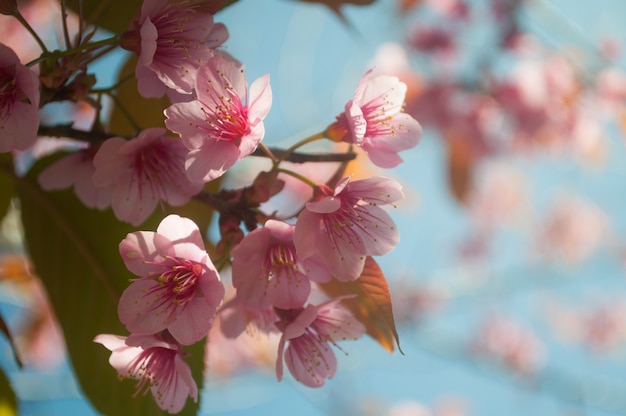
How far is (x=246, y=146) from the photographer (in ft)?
1.52

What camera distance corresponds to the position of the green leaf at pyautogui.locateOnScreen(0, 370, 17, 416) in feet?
1.86

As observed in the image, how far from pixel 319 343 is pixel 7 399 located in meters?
0.32

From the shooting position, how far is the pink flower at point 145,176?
0.51 m

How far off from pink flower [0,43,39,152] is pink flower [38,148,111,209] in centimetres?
13

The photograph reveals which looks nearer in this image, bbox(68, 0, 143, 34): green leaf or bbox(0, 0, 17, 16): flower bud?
bbox(0, 0, 17, 16): flower bud

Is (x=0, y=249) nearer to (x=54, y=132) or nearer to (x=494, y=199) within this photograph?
(x=54, y=132)

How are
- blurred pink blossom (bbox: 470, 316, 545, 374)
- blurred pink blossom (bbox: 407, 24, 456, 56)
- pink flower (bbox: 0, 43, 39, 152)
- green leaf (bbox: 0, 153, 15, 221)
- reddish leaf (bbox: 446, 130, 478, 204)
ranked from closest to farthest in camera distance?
1. pink flower (bbox: 0, 43, 39, 152)
2. green leaf (bbox: 0, 153, 15, 221)
3. reddish leaf (bbox: 446, 130, 478, 204)
4. blurred pink blossom (bbox: 407, 24, 456, 56)
5. blurred pink blossom (bbox: 470, 316, 545, 374)

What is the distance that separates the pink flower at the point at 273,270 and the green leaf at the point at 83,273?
16 centimetres

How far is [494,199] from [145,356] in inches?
163

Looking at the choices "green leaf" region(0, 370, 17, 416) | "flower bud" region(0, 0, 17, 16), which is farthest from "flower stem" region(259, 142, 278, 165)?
"green leaf" region(0, 370, 17, 416)

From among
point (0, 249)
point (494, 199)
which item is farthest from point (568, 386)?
point (0, 249)

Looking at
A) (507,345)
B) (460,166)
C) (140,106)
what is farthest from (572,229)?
(140,106)

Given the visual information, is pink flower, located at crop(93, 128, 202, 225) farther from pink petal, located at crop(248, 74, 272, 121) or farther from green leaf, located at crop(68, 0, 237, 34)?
green leaf, located at crop(68, 0, 237, 34)

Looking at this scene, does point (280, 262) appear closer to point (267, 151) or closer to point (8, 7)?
point (267, 151)
